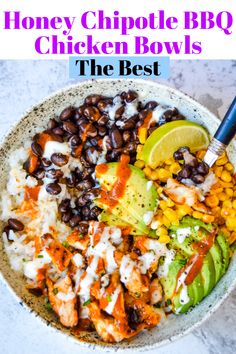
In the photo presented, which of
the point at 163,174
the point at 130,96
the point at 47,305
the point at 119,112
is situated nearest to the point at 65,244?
the point at 47,305

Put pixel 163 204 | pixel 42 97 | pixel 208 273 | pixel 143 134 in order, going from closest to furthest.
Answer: pixel 208 273 < pixel 163 204 < pixel 143 134 < pixel 42 97

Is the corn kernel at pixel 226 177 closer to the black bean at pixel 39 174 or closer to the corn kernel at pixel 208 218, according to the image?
the corn kernel at pixel 208 218

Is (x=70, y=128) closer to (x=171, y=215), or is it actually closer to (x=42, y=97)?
(x=42, y=97)

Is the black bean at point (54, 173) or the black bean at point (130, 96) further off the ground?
the black bean at point (130, 96)

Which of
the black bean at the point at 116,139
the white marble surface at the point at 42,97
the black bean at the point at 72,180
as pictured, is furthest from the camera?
the white marble surface at the point at 42,97

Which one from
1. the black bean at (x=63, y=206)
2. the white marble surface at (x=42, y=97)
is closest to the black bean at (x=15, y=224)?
the black bean at (x=63, y=206)

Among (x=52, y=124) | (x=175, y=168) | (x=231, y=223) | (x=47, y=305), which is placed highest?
(x=52, y=124)
